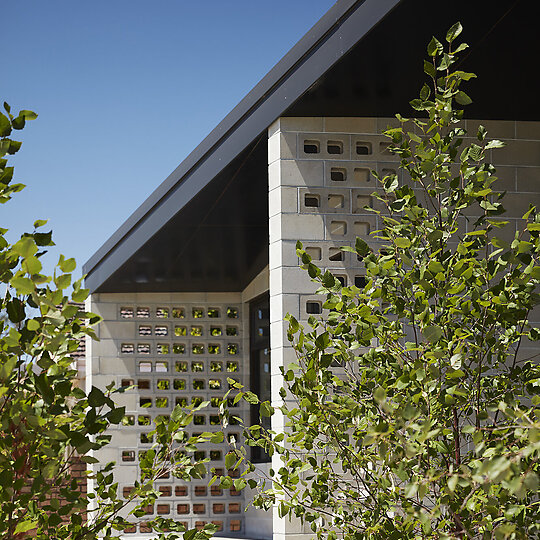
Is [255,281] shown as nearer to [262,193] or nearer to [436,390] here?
[262,193]

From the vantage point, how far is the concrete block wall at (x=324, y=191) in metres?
4.70

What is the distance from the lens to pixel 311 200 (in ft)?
16.5

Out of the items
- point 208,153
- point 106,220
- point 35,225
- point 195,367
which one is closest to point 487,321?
point 35,225

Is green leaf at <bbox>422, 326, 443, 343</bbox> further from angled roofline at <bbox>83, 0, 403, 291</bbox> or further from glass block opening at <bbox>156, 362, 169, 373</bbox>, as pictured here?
glass block opening at <bbox>156, 362, 169, 373</bbox>

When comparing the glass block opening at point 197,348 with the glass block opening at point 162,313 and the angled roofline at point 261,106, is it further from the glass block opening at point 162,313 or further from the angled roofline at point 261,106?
the angled roofline at point 261,106

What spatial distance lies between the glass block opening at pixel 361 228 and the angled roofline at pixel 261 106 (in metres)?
0.78

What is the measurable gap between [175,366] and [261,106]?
18.6ft

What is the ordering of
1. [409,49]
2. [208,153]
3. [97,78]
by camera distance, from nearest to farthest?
1. [409,49]
2. [208,153]
3. [97,78]

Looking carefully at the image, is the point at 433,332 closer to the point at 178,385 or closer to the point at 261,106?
the point at 261,106

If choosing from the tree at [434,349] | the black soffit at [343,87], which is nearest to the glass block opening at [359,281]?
the black soffit at [343,87]

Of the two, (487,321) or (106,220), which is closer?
(487,321)

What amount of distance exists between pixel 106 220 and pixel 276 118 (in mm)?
27371

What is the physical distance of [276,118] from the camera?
478 centimetres

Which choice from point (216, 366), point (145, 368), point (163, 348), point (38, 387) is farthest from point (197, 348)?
point (38, 387)
